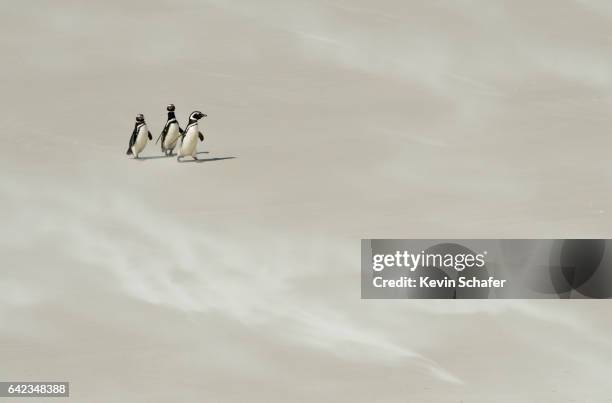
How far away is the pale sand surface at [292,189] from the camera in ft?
65.8

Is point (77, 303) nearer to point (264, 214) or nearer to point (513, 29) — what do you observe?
point (264, 214)

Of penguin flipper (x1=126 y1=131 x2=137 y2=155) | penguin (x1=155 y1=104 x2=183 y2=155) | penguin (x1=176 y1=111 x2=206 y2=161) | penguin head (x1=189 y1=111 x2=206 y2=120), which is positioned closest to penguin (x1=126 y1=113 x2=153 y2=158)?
penguin flipper (x1=126 y1=131 x2=137 y2=155)

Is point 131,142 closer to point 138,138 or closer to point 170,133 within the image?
point 138,138

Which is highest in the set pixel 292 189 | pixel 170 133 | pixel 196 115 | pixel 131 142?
pixel 196 115

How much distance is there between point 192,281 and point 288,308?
1738 mm

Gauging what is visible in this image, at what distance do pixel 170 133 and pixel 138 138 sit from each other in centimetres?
73

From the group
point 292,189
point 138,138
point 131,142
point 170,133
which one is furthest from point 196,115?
point 292,189

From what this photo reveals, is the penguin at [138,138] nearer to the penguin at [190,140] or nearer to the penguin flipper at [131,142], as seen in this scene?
the penguin flipper at [131,142]

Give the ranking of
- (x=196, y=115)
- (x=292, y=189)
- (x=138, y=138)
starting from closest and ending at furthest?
1. (x=292, y=189)
2. (x=138, y=138)
3. (x=196, y=115)

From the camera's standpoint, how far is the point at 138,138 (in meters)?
27.0

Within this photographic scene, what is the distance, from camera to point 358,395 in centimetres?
1916

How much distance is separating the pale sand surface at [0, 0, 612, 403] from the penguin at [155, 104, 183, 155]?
2.05ft

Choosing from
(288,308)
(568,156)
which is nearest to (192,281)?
(288,308)

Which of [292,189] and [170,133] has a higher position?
[170,133]
